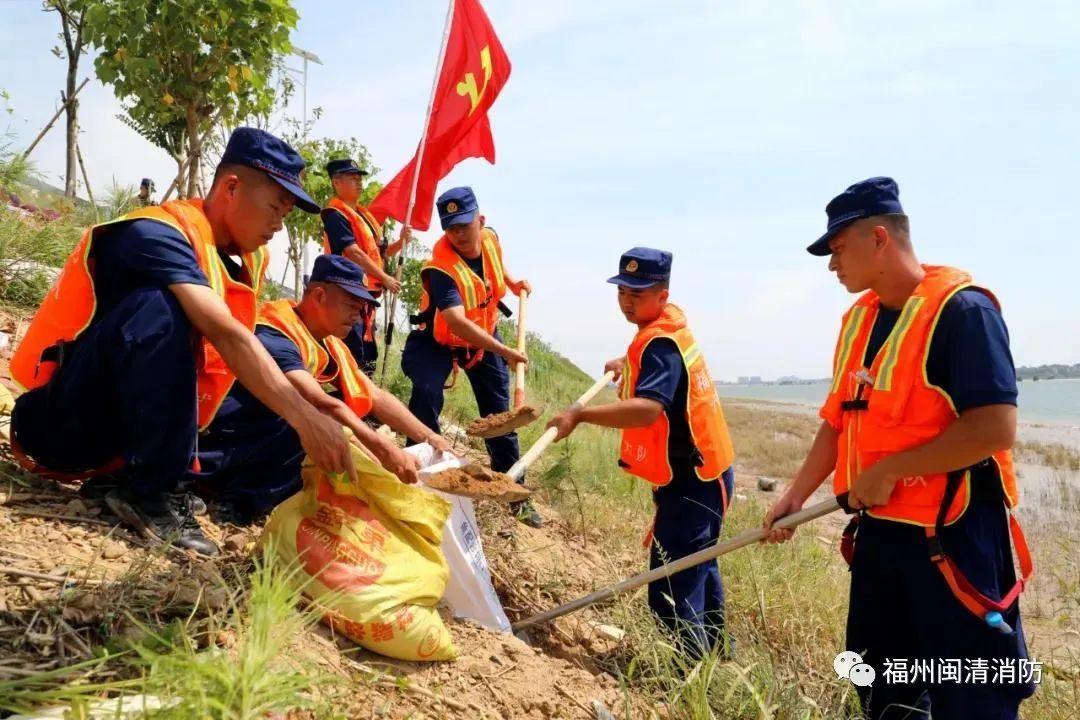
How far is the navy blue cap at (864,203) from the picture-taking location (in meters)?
2.46

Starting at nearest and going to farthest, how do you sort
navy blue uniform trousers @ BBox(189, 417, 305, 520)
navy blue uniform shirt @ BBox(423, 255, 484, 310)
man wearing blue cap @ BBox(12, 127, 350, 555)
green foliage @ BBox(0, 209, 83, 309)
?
1. man wearing blue cap @ BBox(12, 127, 350, 555)
2. navy blue uniform trousers @ BBox(189, 417, 305, 520)
3. navy blue uniform shirt @ BBox(423, 255, 484, 310)
4. green foliage @ BBox(0, 209, 83, 309)

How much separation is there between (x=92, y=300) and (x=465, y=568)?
160 centimetres

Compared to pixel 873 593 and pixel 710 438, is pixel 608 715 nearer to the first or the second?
Result: pixel 873 593

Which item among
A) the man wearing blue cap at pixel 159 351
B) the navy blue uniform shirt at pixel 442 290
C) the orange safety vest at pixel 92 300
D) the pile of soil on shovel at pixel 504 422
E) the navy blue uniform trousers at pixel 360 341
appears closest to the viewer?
the man wearing blue cap at pixel 159 351

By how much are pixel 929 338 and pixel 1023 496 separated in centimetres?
1181

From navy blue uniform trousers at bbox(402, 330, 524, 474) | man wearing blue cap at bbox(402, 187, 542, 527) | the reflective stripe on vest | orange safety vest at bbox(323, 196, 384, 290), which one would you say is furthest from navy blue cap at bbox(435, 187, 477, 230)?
the reflective stripe on vest

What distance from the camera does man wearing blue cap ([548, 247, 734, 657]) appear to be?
11.0 ft

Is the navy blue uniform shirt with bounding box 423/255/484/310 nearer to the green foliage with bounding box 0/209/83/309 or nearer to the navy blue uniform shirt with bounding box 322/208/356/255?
the navy blue uniform shirt with bounding box 322/208/356/255

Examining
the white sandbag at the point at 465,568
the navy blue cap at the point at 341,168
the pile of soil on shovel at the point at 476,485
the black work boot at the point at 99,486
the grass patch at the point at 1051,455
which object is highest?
the navy blue cap at the point at 341,168

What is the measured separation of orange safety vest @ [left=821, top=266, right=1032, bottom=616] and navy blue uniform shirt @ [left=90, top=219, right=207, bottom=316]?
2210mm

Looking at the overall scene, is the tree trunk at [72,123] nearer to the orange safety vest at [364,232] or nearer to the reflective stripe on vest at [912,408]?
the orange safety vest at [364,232]

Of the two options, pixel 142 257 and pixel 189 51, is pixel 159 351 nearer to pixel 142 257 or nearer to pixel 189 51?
pixel 142 257

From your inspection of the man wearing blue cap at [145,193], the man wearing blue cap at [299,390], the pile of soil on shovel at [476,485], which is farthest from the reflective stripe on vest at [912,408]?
the man wearing blue cap at [145,193]

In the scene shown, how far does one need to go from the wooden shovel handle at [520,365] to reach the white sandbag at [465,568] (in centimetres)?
183
